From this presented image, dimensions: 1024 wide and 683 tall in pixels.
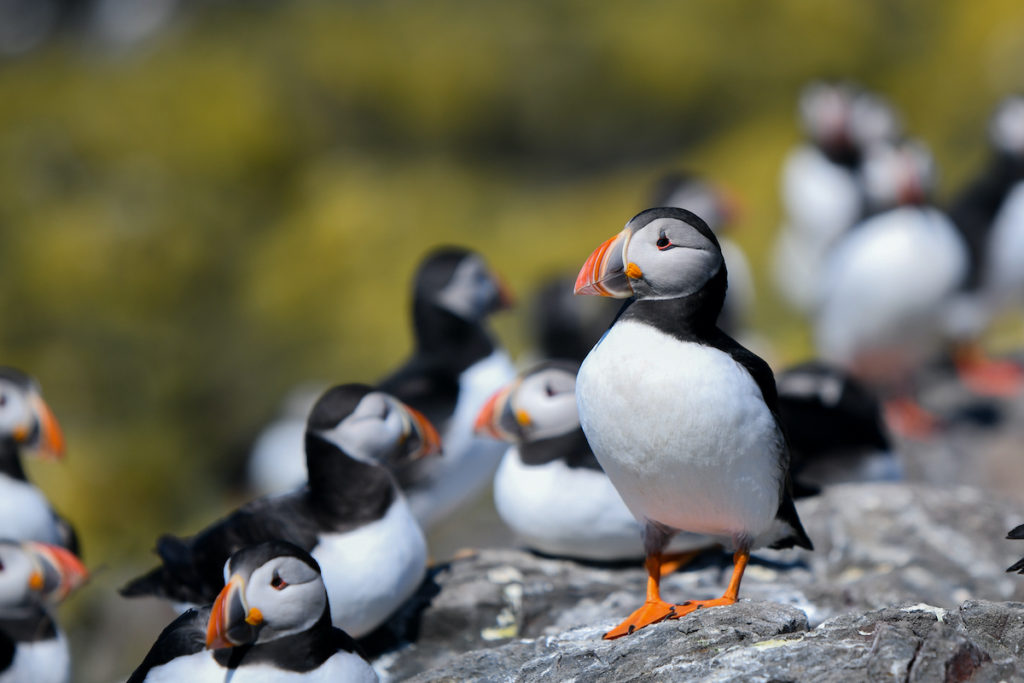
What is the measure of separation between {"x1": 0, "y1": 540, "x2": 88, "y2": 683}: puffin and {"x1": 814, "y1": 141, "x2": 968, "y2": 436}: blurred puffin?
5272 mm

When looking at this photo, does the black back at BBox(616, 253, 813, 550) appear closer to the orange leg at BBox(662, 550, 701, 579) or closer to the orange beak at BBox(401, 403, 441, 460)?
the orange leg at BBox(662, 550, 701, 579)

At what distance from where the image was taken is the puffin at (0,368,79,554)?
17.9 ft

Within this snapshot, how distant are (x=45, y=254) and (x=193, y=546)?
995cm

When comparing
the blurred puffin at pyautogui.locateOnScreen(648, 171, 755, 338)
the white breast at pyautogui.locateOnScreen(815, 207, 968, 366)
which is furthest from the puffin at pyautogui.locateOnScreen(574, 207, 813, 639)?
the blurred puffin at pyautogui.locateOnScreen(648, 171, 755, 338)

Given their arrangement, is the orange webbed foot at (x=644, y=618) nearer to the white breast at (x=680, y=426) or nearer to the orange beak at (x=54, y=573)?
the white breast at (x=680, y=426)

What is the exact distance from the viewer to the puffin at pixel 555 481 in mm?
4805

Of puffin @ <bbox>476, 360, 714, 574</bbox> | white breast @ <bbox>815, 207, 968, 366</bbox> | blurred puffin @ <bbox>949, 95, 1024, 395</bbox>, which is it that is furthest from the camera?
blurred puffin @ <bbox>949, 95, 1024, 395</bbox>

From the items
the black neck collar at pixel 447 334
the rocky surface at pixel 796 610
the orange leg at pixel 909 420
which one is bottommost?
the orange leg at pixel 909 420

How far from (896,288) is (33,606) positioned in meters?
5.51

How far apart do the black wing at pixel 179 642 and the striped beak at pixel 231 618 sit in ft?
0.56

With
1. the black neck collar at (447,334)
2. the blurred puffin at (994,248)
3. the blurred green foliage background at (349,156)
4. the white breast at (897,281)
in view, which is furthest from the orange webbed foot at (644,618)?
the blurred green foliage background at (349,156)

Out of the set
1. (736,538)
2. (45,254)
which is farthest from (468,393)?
(45,254)

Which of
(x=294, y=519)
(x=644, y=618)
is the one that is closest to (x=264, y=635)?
(x=294, y=519)

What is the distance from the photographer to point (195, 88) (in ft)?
53.1
